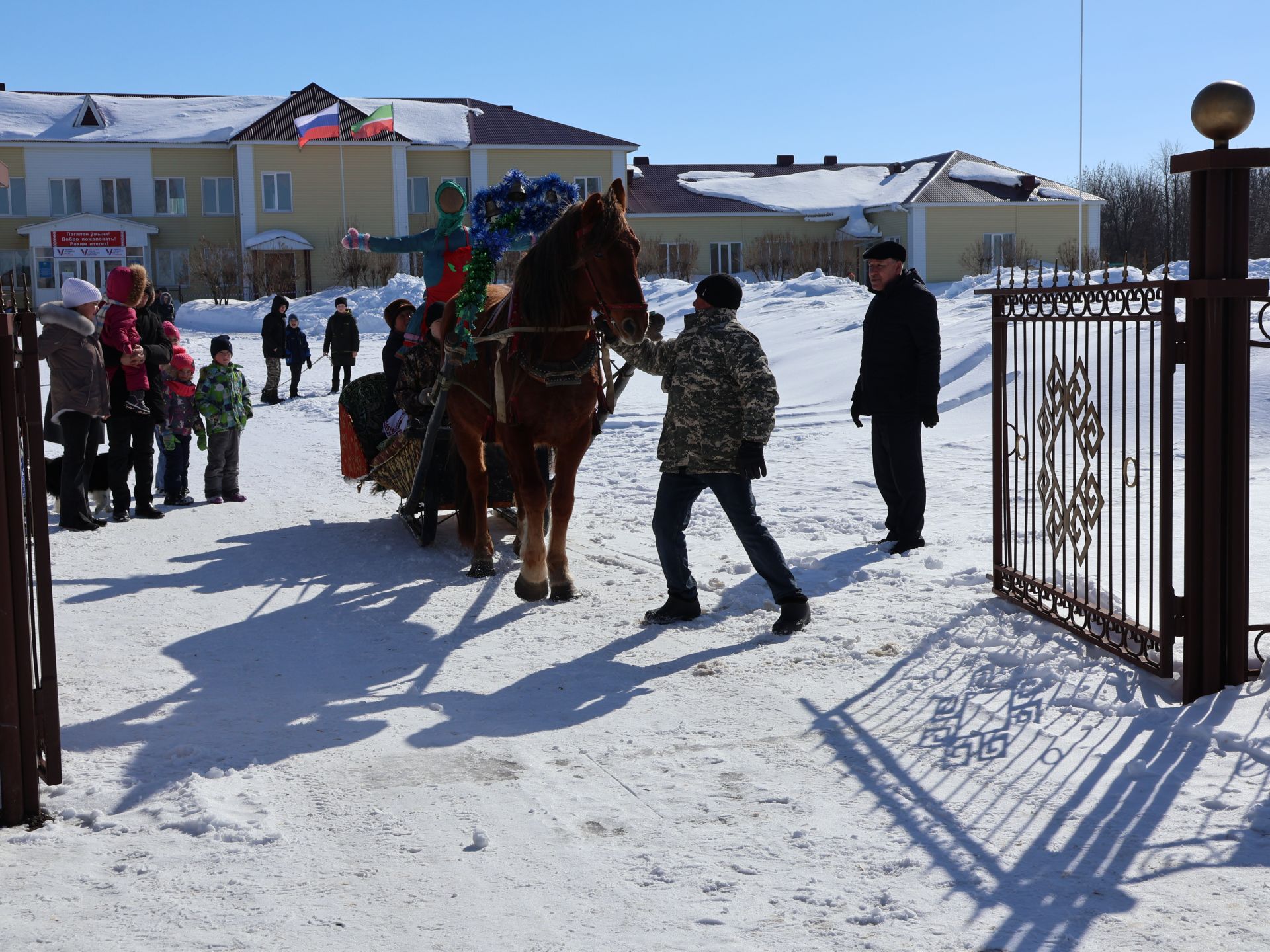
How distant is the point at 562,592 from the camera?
23.7 feet

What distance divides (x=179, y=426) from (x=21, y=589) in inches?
271

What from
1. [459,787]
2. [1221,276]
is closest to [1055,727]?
[1221,276]

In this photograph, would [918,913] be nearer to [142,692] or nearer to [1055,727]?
[1055,727]

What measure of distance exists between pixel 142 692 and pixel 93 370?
4.51m

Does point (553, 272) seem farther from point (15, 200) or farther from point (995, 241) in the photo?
point (15, 200)

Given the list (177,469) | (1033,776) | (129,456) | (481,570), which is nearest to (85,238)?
(177,469)

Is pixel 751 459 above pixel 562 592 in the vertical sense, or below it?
above

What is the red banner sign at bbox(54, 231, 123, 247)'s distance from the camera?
45.1 m

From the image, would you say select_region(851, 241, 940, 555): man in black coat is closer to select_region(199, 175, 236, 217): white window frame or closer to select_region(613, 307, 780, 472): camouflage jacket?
select_region(613, 307, 780, 472): camouflage jacket

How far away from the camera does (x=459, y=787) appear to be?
173 inches

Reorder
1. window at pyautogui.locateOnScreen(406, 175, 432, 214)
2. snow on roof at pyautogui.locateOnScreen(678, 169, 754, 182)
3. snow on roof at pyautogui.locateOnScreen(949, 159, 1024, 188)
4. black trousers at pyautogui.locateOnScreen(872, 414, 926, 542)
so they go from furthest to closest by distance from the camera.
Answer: snow on roof at pyautogui.locateOnScreen(678, 169, 754, 182) → snow on roof at pyautogui.locateOnScreen(949, 159, 1024, 188) → window at pyautogui.locateOnScreen(406, 175, 432, 214) → black trousers at pyautogui.locateOnScreen(872, 414, 926, 542)

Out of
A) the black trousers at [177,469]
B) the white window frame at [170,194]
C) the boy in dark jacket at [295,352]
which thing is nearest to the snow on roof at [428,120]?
the white window frame at [170,194]

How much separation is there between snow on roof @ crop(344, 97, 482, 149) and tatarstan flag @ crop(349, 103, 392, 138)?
14395mm

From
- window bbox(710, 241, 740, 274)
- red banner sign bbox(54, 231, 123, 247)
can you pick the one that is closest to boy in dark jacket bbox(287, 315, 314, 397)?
red banner sign bbox(54, 231, 123, 247)
